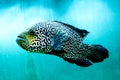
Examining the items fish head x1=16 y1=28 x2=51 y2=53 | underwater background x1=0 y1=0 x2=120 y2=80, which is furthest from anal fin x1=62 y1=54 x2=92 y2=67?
underwater background x1=0 y1=0 x2=120 y2=80

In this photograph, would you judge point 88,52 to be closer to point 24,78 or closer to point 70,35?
point 70,35

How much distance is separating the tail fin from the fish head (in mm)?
474

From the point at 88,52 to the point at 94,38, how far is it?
3.19 feet

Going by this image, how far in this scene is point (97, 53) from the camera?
9.22 feet

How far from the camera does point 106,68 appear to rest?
3814 millimetres

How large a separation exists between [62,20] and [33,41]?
147cm

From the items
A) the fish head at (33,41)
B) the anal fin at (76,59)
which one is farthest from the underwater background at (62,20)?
the fish head at (33,41)

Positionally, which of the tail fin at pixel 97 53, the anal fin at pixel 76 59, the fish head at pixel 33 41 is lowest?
the fish head at pixel 33 41

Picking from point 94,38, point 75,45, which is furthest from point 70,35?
point 94,38

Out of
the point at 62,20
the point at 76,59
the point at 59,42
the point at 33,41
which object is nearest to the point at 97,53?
the point at 76,59

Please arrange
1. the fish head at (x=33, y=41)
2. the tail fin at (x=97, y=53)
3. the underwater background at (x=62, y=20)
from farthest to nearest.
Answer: the underwater background at (x=62, y=20) → the tail fin at (x=97, y=53) → the fish head at (x=33, y=41)

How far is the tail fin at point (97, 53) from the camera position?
9.16ft

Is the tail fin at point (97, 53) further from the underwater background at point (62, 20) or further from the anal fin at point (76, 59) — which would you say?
the underwater background at point (62, 20)

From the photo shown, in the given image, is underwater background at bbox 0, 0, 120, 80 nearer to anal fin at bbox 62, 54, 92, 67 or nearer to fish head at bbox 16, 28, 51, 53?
anal fin at bbox 62, 54, 92, 67
